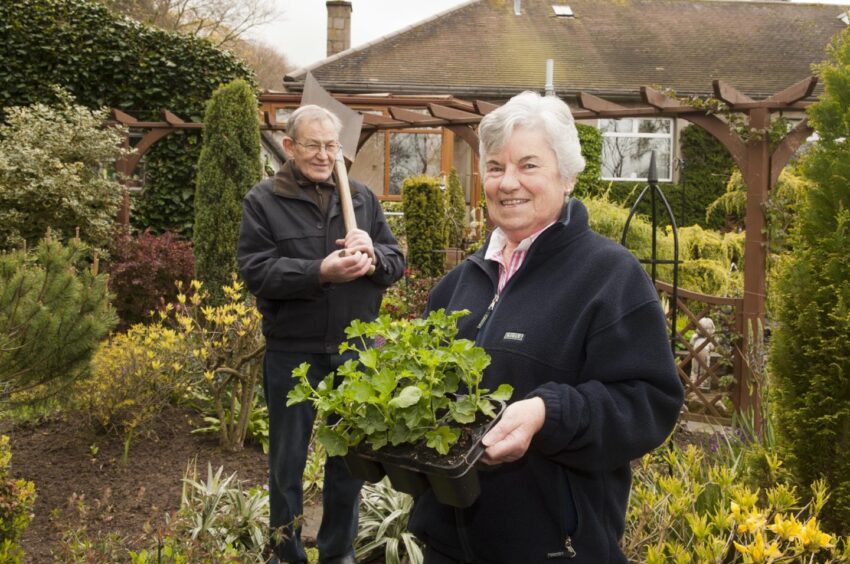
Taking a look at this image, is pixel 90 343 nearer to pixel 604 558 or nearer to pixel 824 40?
pixel 604 558

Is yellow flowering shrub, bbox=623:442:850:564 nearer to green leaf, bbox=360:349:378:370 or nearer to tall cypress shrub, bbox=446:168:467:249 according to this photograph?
green leaf, bbox=360:349:378:370

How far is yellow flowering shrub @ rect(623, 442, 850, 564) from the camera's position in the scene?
1.90 meters

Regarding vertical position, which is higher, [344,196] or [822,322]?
[344,196]

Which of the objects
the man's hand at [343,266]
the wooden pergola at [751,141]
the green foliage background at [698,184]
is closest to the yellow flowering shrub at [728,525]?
the man's hand at [343,266]

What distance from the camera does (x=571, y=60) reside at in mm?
19781

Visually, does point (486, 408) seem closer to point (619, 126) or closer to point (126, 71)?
point (126, 71)

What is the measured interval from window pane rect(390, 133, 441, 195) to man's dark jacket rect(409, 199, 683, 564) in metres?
16.7

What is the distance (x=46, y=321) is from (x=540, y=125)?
2.80 metres

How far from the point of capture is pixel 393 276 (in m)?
3.55

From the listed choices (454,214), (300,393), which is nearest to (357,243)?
(300,393)

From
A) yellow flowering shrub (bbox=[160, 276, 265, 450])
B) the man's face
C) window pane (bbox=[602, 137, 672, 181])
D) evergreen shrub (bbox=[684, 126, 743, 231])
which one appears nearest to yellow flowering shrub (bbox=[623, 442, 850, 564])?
the man's face

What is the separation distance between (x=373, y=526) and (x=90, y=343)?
1.69 meters

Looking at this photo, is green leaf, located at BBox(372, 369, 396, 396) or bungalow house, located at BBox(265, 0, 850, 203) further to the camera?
bungalow house, located at BBox(265, 0, 850, 203)

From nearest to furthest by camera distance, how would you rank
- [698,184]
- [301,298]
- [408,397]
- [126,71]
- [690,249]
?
[408,397] < [301,298] < [126,71] < [690,249] < [698,184]
